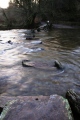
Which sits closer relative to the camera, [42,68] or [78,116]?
[78,116]

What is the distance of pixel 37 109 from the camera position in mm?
3238

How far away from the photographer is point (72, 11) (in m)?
32.6

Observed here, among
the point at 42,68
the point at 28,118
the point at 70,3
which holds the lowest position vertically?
the point at 42,68

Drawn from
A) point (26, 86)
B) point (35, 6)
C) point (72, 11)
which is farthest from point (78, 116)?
point (72, 11)

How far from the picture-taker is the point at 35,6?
29.0 metres

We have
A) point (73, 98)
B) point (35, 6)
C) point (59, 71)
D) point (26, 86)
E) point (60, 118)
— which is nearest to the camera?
point (60, 118)

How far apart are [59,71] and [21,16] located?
82.3 ft

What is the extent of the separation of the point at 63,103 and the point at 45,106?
0.32 meters

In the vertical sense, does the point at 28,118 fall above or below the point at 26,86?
above

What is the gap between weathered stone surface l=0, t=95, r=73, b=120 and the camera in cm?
302

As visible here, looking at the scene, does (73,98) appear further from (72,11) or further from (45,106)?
(72,11)

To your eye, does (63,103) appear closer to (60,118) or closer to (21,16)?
(60,118)

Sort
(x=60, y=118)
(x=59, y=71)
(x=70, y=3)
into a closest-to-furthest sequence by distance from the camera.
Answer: (x=60, y=118) < (x=59, y=71) < (x=70, y=3)

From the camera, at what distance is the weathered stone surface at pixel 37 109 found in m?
3.02
